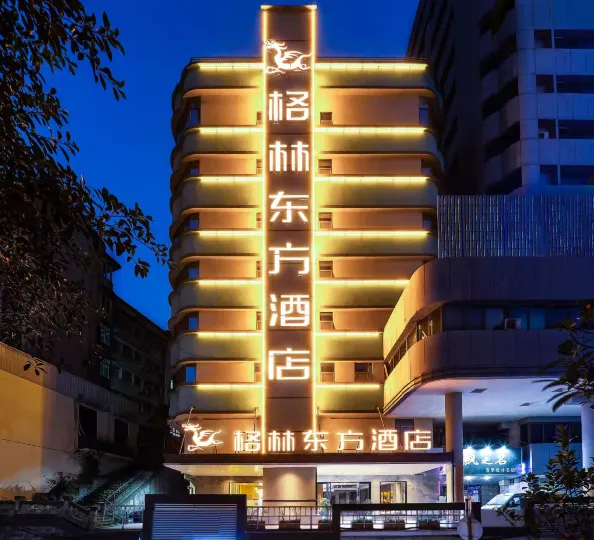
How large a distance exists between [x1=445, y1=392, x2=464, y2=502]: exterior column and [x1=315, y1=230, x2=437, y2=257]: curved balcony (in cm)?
1501

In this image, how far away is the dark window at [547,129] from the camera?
6612 centimetres

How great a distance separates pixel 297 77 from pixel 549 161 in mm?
17850

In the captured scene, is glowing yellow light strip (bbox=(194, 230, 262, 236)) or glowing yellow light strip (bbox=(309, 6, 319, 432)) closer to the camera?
glowing yellow light strip (bbox=(309, 6, 319, 432))

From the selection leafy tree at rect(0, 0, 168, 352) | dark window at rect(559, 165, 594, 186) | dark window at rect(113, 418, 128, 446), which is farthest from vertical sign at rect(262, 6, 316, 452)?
leafy tree at rect(0, 0, 168, 352)

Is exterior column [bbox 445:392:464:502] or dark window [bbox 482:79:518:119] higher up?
dark window [bbox 482:79:518:119]

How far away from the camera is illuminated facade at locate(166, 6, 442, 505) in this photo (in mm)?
57438

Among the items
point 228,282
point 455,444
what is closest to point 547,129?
point 228,282

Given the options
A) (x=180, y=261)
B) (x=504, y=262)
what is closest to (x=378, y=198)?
(x=180, y=261)

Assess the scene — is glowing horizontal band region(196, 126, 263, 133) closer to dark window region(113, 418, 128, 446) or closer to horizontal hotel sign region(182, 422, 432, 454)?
horizontal hotel sign region(182, 422, 432, 454)

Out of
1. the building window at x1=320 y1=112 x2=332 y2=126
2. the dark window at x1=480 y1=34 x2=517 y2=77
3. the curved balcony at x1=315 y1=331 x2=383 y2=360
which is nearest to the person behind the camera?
the curved balcony at x1=315 y1=331 x2=383 y2=360

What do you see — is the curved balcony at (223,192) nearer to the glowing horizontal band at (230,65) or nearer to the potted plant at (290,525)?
the glowing horizontal band at (230,65)

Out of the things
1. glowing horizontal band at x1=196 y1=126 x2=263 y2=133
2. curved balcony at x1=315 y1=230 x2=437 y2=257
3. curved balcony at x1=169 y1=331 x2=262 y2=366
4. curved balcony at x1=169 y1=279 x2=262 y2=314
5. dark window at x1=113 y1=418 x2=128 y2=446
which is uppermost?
glowing horizontal band at x1=196 y1=126 x2=263 y2=133

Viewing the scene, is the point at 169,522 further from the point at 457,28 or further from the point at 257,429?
the point at 457,28

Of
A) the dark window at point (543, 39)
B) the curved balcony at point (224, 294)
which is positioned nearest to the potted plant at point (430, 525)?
the curved balcony at point (224, 294)
